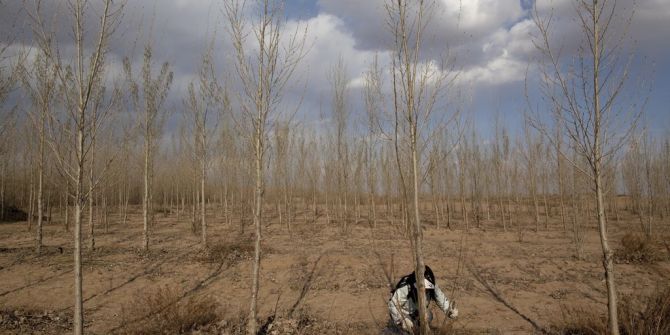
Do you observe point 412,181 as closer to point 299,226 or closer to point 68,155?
point 68,155

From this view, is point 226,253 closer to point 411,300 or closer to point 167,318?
point 167,318

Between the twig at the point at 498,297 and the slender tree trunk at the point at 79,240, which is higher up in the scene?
the slender tree trunk at the point at 79,240

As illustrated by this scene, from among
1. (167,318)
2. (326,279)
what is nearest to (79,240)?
(167,318)

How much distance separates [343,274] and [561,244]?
7.54 metres

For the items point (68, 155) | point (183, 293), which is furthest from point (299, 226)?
point (68, 155)

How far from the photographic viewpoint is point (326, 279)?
331 inches

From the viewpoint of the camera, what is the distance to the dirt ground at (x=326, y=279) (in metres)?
6.03

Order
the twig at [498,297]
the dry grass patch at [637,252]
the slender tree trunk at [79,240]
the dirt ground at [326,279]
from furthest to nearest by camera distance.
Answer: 1. the dry grass patch at [637,252]
2. the dirt ground at [326,279]
3. the twig at [498,297]
4. the slender tree trunk at [79,240]

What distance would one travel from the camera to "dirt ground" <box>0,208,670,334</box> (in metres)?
6.03

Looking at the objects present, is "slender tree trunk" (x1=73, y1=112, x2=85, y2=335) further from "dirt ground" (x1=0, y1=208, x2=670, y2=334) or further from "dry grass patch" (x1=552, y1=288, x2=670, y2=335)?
"dry grass patch" (x1=552, y1=288, x2=670, y2=335)

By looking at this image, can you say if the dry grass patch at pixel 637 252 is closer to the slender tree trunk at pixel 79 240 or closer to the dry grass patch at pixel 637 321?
the dry grass patch at pixel 637 321

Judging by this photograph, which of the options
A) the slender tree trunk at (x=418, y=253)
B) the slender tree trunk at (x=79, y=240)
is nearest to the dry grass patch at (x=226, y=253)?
the slender tree trunk at (x=79, y=240)

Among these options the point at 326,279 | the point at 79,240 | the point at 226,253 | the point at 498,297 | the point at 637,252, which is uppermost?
the point at 79,240

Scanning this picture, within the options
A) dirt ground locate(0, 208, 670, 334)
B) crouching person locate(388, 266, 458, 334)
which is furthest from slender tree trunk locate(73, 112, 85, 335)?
crouching person locate(388, 266, 458, 334)
